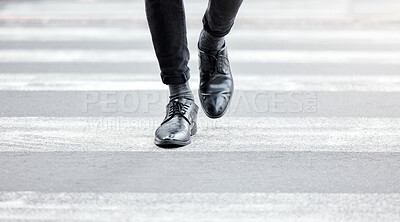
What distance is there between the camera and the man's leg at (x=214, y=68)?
4016 mm

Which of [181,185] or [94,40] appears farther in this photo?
[94,40]

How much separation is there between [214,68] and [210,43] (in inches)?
5.0

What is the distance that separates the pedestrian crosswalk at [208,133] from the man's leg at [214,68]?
0.16 metres

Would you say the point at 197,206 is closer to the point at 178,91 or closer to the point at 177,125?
the point at 177,125

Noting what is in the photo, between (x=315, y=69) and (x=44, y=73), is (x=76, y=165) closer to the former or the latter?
(x=44, y=73)

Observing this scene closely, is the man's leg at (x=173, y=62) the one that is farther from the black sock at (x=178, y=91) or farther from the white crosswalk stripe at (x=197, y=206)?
the white crosswalk stripe at (x=197, y=206)

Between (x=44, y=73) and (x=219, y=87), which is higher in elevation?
(x=219, y=87)

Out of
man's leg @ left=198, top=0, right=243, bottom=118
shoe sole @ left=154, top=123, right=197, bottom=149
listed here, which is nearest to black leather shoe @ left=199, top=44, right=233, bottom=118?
man's leg @ left=198, top=0, right=243, bottom=118

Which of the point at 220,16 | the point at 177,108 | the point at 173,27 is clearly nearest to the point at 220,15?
the point at 220,16

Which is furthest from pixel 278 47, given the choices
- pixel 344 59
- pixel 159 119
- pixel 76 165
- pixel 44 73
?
pixel 76 165

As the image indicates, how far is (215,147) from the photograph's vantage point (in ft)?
12.6

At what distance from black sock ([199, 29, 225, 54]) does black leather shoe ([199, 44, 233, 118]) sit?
21 millimetres

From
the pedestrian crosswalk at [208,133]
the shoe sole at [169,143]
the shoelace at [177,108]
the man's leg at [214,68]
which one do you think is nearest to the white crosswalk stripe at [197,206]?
the pedestrian crosswalk at [208,133]

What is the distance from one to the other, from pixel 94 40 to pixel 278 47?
169cm
